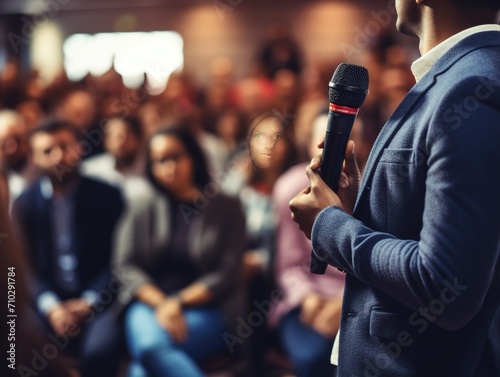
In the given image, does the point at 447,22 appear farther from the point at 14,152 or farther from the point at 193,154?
the point at 14,152

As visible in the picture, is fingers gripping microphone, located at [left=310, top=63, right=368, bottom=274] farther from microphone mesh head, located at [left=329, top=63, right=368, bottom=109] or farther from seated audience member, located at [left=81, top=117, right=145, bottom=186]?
seated audience member, located at [left=81, top=117, right=145, bottom=186]

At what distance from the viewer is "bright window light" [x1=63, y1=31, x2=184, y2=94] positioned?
1088 cm

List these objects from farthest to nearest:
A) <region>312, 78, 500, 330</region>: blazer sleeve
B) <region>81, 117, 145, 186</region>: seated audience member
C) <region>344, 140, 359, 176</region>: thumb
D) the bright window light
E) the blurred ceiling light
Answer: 1. the blurred ceiling light
2. the bright window light
3. <region>81, 117, 145, 186</region>: seated audience member
4. <region>344, 140, 359, 176</region>: thumb
5. <region>312, 78, 500, 330</region>: blazer sleeve

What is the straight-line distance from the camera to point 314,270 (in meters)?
1.22

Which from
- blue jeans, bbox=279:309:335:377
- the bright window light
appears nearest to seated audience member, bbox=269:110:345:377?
blue jeans, bbox=279:309:335:377

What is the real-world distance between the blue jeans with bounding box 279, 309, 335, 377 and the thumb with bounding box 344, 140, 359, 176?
1.52 meters

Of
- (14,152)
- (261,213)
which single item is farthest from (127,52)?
(261,213)

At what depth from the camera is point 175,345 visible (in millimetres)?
Result: 3047

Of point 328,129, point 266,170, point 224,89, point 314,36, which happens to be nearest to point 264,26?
point 314,36

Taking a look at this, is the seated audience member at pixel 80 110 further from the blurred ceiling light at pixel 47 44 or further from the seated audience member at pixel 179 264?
the blurred ceiling light at pixel 47 44

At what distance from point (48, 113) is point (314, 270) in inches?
156

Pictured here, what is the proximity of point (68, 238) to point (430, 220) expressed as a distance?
2.71m

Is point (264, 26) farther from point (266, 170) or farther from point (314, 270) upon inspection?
point (314, 270)

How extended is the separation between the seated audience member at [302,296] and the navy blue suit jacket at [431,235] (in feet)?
5.33
